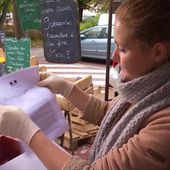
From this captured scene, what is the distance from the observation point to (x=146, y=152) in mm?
945

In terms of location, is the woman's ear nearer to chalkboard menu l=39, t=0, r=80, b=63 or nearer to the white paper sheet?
the white paper sheet

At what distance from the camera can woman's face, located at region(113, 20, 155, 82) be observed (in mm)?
1021

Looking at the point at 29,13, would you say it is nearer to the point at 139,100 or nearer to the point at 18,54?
the point at 18,54

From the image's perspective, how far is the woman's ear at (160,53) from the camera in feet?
3.28

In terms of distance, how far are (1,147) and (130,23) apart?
0.69 metres

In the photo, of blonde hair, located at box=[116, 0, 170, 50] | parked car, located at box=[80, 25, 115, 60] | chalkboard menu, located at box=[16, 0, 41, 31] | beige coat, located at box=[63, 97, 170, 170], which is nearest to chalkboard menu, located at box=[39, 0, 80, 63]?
chalkboard menu, located at box=[16, 0, 41, 31]

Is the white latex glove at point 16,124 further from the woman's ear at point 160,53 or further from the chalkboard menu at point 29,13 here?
the chalkboard menu at point 29,13

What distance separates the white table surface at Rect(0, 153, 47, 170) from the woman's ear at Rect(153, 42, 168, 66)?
553mm

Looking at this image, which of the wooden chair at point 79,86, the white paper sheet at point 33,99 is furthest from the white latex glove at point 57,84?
the wooden chair at point 79,86

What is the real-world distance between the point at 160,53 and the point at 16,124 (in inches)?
20.4

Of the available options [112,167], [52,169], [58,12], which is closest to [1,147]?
[52,169]

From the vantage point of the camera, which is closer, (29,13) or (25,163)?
(25,163)

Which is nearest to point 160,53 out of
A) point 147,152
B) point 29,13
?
point 147,152

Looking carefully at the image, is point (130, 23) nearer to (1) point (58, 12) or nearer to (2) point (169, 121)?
(2) point (169, 121)
